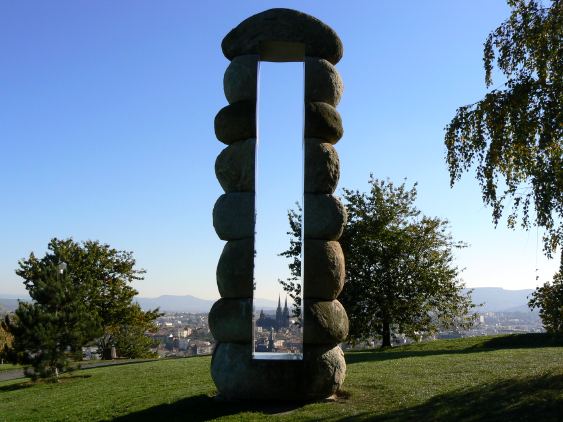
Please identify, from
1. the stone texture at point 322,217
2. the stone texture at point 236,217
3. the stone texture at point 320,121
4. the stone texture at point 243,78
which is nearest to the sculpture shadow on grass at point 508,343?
the stone texture at point 322,217

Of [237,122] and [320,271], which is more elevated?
[237,122]

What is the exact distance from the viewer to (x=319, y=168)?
469 inches

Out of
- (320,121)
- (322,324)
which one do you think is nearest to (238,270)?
(322,324)

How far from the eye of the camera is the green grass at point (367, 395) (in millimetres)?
10023

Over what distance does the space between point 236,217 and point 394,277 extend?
18.7 meters

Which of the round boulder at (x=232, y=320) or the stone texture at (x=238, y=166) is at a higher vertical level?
the stone texture at (x=238, y=166)

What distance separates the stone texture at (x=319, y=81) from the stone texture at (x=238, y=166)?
72.6 inches

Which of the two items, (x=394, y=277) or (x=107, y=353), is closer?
(x=394, y=277)

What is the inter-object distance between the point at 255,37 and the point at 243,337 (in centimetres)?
702

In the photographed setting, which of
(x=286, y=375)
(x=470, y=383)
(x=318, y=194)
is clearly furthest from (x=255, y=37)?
(x=470, y=383)

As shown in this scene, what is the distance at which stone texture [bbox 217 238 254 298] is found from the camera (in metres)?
11.6

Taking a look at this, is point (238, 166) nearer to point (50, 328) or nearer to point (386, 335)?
point (50, 328)

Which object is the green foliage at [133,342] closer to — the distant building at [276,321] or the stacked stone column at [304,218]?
the distant building at [276,321]

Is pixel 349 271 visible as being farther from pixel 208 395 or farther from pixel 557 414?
pixel 557 414
